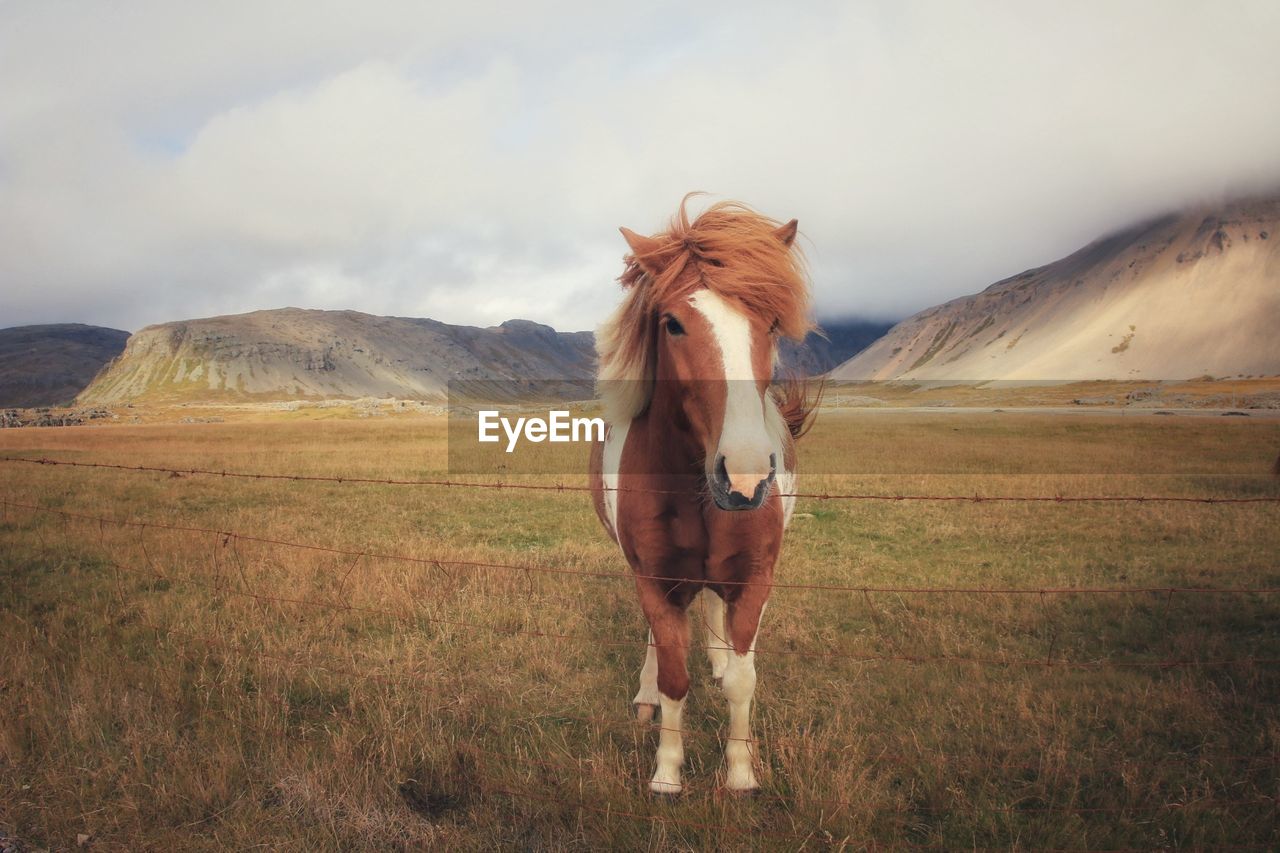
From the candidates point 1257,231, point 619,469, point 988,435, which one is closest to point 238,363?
point 988,435

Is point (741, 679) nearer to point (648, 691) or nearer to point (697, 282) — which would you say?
point (648, 691)

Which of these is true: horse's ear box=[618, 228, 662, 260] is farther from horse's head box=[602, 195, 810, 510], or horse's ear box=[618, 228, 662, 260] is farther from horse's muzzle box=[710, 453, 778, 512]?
A: horse's muzzle box=[710, 453, 778, 512]

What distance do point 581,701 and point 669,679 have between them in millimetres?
1320

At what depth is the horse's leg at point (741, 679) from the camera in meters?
3.22

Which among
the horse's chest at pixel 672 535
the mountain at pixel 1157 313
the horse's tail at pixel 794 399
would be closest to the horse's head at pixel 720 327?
the horse's chest at pixel 672 535

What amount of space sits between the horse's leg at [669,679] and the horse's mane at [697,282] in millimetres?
1075

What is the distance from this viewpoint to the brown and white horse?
106 inches

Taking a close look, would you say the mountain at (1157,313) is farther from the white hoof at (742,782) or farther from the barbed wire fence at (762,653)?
the white hoof at (742,782)

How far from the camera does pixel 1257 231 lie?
155 metres

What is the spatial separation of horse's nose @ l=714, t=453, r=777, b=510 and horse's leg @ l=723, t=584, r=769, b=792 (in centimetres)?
98

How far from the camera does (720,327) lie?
2686 millimetres

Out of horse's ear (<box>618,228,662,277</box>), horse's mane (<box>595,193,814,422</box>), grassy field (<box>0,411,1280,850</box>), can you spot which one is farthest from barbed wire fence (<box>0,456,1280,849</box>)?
horse's ear (<box>618,228,662,277</box>)

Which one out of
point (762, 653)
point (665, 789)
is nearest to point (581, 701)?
point (665, 789)

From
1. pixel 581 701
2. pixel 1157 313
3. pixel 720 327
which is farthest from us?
pixel 1157 313
